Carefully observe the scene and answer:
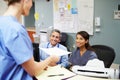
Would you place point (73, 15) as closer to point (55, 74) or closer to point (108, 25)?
point (108, 25)

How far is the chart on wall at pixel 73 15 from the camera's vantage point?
4.29m

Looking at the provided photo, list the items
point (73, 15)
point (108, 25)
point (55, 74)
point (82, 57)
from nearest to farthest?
point (55, 74) → point (82, 57) → point (108, 25) → point (73, 15)

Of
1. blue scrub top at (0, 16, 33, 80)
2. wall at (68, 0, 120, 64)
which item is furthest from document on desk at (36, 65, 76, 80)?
wall at (68, 0, 120, 64)

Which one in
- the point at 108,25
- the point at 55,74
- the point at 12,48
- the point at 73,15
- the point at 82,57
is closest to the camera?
the point at 12,48

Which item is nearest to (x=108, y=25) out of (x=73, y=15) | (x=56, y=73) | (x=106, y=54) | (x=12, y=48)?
(x=73, y=15)

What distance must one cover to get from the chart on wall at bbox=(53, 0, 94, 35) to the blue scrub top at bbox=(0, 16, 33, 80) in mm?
3309

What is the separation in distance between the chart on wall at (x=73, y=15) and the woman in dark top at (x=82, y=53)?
1364mm

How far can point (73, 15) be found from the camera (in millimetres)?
4496

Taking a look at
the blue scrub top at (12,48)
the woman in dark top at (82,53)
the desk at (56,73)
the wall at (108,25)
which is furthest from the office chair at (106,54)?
the blue scrub top at (12,48)

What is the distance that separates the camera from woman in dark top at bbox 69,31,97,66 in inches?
107

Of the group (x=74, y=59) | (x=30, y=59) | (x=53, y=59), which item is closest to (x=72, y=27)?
(x=74, y=59)

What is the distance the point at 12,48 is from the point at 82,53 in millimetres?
1882

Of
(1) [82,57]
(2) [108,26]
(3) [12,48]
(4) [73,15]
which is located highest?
(4) [73,15]

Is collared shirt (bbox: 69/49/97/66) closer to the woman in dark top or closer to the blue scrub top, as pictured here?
the woman in dark top
